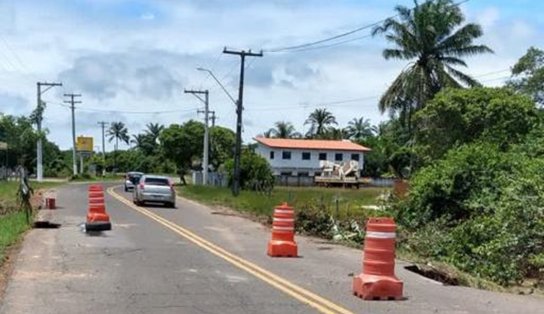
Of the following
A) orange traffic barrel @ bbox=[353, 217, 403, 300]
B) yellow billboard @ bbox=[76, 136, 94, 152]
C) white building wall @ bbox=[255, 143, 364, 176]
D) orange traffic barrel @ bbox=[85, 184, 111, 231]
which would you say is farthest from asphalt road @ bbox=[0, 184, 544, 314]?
yellow billboard @ bbox=[76, 136, 94, 152]

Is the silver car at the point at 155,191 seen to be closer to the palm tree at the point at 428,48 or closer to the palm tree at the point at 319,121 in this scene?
the palm tree at the point at 428,48

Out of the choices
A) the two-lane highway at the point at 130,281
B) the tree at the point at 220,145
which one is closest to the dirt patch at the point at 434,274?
the two-lane highway at the point at 130,281

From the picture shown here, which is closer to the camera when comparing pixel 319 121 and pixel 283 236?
pixel 283 236

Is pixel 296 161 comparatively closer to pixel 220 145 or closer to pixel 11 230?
pixel 220 145

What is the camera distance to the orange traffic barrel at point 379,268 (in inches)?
Result: 431

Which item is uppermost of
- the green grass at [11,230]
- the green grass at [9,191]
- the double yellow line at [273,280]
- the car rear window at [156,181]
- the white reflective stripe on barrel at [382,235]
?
the car rear window at [156,181]

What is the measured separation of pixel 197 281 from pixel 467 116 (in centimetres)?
3441

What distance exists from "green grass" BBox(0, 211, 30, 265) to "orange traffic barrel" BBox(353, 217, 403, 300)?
24.6 feet

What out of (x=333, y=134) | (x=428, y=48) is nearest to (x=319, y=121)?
(x=333, y=134)

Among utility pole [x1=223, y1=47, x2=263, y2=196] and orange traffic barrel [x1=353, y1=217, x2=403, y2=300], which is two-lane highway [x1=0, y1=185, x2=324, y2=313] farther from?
utility pole [x1=223, y1=47, x2=263, y2=196]

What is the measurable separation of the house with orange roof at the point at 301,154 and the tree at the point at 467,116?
2146 inches

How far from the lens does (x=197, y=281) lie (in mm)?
12547

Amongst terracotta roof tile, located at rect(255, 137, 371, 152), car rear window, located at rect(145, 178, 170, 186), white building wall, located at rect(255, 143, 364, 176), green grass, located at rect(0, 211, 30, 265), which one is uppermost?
terracotta roof tile, located at rect(255, 137, 371, 152)

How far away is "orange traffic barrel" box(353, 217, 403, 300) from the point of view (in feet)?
35.9
